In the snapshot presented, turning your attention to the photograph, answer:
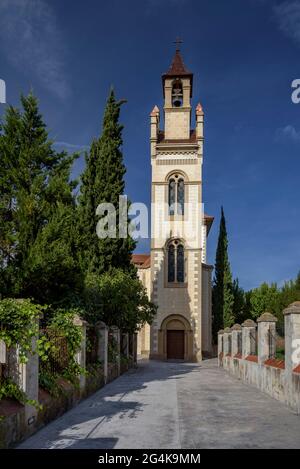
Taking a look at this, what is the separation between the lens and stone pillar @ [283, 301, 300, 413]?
35.7ft

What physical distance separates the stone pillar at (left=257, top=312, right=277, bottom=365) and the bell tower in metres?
25.0

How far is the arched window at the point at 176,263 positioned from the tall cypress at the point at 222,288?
6732 millimetres

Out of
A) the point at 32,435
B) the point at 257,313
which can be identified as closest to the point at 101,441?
the point at 32,435

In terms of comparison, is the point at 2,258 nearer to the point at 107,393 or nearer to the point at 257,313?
the point at 107,393

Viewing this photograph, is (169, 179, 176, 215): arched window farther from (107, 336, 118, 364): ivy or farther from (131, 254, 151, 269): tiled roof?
(107, 336, 118, 364): ivy

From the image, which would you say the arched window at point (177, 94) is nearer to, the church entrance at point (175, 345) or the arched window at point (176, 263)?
the arched window at point (176, 263)

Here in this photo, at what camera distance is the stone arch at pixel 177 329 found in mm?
33875

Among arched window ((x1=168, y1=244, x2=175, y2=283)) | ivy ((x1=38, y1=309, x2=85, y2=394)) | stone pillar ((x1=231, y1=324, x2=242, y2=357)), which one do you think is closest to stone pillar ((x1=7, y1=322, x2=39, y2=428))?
ivy ((x1=38, y1=309, x2=85, y2=394))

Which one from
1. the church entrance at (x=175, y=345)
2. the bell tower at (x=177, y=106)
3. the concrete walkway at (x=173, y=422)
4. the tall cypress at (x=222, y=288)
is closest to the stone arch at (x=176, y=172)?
the bell tower at (x=177, y=106)

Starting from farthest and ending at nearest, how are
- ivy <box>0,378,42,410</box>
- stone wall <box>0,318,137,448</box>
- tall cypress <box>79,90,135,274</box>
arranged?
tall cypress <box>79,90,135,274</box> < ivy <box>0,378,42,410</box> < stone wall <box>0,318,137,448</box>

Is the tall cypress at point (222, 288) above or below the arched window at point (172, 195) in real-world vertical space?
below

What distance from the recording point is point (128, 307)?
826 inches

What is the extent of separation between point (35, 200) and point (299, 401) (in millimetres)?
8918
